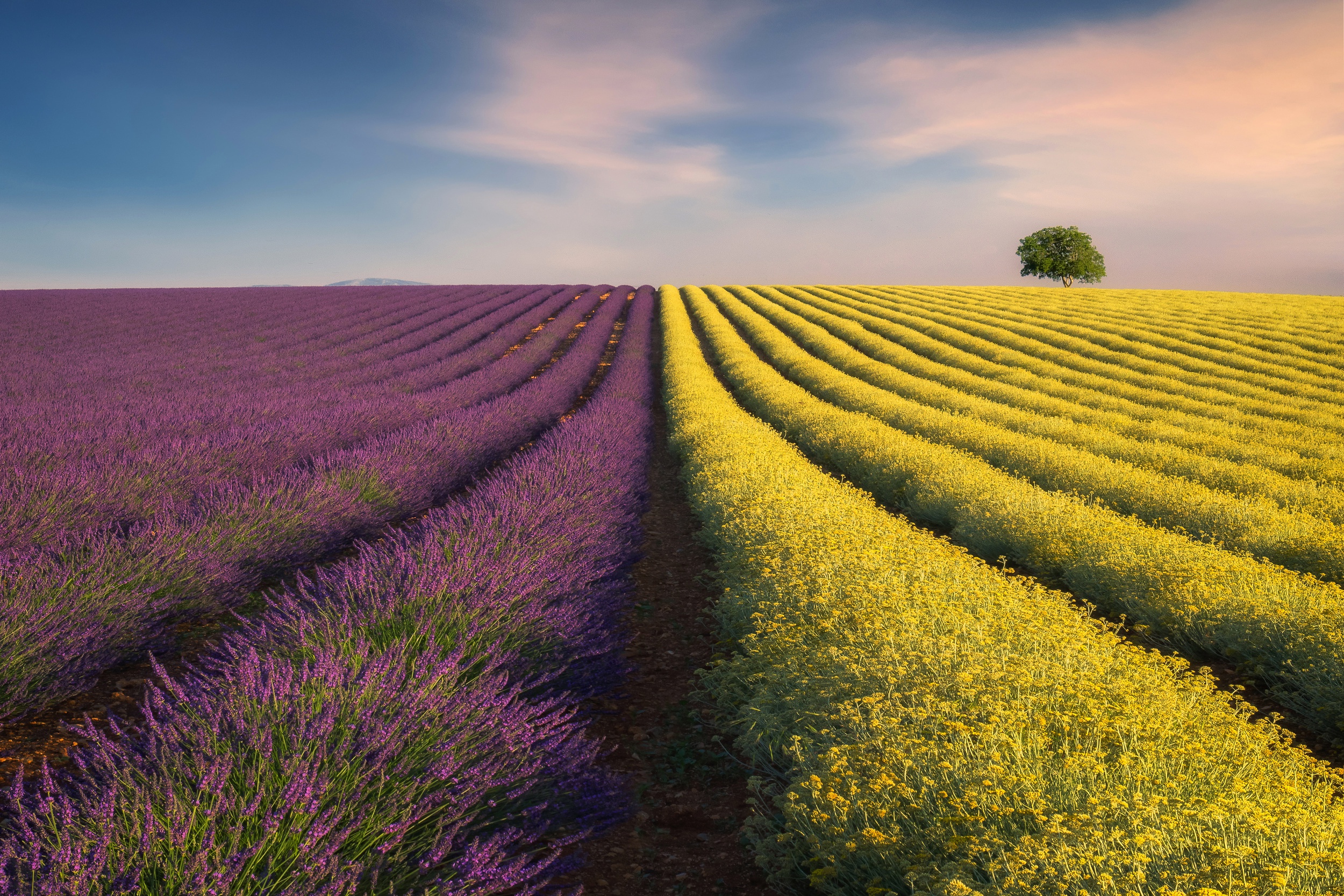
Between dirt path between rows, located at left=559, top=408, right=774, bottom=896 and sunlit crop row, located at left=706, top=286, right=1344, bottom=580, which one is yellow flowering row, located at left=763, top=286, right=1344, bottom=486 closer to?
sunlit crop row, located at left=706, top=286, right=1344, bottom=580

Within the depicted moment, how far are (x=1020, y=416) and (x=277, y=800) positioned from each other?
39.7ft

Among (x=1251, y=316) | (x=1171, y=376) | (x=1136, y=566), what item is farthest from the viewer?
(x=1251, y=316)

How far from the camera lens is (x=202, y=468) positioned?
6.75 metres

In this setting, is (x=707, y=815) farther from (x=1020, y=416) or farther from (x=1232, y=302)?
(x=1232, y=302)

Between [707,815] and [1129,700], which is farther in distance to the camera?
[707,815]

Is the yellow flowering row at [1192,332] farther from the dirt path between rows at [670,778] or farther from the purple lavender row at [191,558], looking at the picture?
the purple lavender row at [191,558]

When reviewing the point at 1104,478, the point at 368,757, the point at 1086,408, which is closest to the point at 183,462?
the point at 368,757

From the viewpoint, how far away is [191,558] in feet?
15.0

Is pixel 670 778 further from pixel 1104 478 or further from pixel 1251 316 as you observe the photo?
pixel 1251 316

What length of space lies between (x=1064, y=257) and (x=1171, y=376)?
156ft

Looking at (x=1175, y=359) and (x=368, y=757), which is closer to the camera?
(x=368, y=757)

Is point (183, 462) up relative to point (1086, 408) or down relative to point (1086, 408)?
up

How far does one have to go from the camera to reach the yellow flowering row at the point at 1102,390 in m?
10.5

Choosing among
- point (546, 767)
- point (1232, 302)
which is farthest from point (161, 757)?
point (1232, 302)
